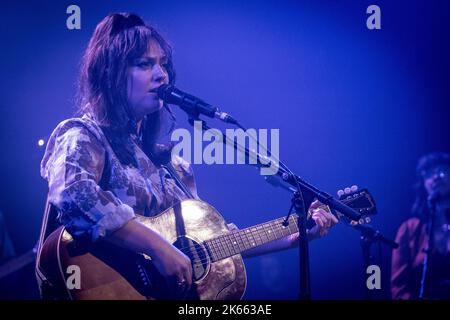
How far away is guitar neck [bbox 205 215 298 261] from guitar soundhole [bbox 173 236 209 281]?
1.6 inches

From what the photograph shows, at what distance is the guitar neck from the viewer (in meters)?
2.61

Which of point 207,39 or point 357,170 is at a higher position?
point 207,39

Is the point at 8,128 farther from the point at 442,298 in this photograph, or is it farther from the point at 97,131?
the point at 442,298

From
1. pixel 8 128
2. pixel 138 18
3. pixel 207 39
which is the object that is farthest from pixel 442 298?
pixel 8 128

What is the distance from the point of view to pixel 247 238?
2.71 m

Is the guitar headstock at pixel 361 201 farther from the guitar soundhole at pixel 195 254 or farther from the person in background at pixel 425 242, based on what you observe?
the guitar soundhole at pixel 195 254

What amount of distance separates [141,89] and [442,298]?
2099 millimetres

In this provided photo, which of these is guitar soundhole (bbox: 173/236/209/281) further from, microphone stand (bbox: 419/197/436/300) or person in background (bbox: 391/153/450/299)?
microphone stand (bbox: 419/197/436/300)

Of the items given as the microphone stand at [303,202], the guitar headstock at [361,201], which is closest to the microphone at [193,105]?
the microphone stand at [303,202]

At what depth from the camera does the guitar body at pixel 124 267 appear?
236cm

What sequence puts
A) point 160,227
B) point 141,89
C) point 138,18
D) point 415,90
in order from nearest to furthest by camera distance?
point 160,227, point 141,89, point 138,18, point 415,90

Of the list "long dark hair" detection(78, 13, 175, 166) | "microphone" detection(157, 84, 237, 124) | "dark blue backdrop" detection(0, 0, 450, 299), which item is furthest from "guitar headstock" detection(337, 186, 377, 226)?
"long dark hair" detection(78, 13, 175, 166)

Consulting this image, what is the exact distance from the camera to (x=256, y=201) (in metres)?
2.98

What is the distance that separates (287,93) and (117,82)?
1.02m
